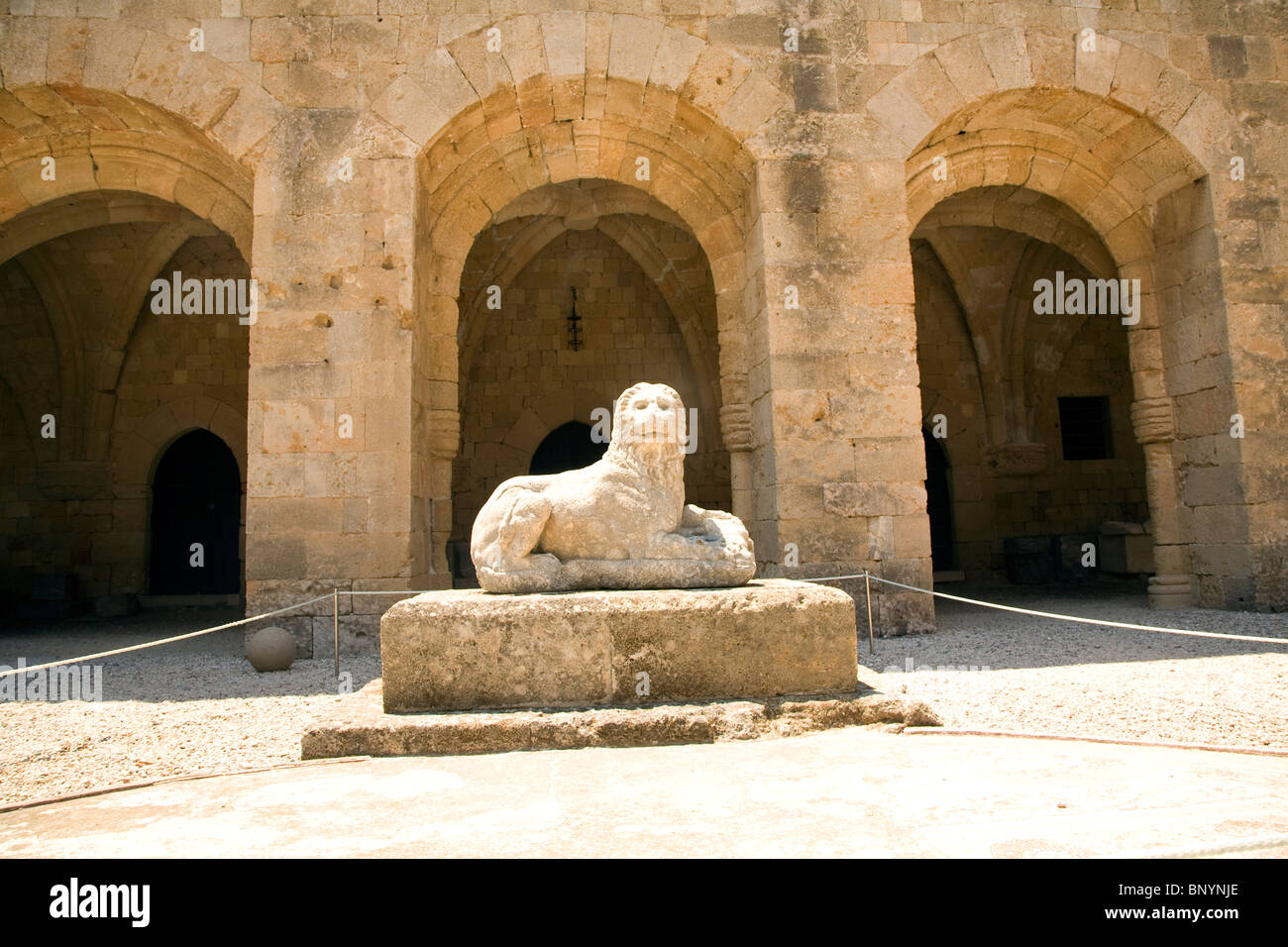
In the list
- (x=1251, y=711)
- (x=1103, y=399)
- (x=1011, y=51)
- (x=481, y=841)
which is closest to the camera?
(x=481, y=841)

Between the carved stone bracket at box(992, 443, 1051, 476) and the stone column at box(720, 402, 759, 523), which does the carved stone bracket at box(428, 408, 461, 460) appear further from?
the carved stone bracket at box(992, 443, 1051, 476)

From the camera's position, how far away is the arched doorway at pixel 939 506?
10469 mm

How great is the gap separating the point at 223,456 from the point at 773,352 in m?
7.47

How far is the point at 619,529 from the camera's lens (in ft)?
11.6

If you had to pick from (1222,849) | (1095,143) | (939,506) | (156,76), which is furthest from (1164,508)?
(156,76)

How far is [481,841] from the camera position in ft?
6.28

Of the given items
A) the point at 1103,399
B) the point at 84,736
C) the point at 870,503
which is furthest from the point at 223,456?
the point at 1103,399

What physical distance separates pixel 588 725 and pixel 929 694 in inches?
71.4

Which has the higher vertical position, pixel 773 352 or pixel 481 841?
pixel 773 352

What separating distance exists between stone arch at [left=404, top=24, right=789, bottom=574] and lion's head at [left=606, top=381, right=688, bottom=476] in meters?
2.43

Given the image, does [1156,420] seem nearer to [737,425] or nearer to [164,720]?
[737,425]

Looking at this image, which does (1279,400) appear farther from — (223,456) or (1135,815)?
(223,456)

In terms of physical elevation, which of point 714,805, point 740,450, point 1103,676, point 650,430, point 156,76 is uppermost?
point 156,76

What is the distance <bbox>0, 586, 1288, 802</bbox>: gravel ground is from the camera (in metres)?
3.00
